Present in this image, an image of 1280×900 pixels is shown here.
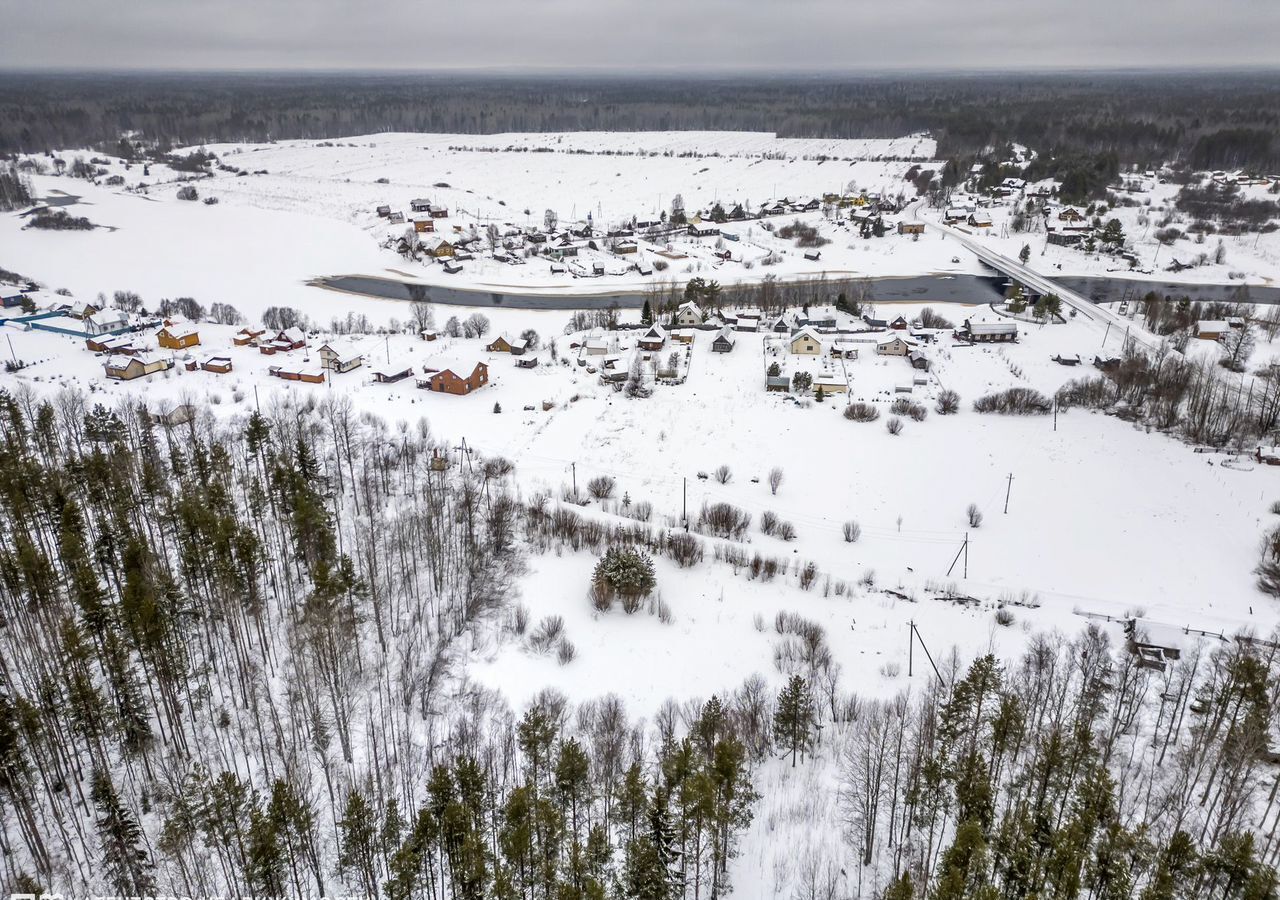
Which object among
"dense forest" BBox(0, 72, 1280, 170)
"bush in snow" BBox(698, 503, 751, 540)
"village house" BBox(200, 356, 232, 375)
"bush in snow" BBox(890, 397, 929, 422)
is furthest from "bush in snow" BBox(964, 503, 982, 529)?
"dense forest" BBox(0, 72, 1280, 170)

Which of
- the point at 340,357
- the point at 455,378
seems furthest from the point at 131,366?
Result: the point at 455,378

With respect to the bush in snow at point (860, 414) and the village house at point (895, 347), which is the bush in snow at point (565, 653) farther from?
the village house at point (895, 347)

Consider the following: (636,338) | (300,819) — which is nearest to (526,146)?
(636,338)

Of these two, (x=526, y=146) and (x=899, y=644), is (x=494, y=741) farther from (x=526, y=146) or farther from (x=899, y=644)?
(x=526, y=146)

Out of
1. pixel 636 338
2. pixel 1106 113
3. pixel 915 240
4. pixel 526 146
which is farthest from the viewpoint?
pixel 1106 113

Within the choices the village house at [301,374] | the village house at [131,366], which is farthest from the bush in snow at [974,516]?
the village house at [131,366]

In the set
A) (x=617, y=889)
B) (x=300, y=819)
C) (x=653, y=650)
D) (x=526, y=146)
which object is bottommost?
(x=653, y=650)
